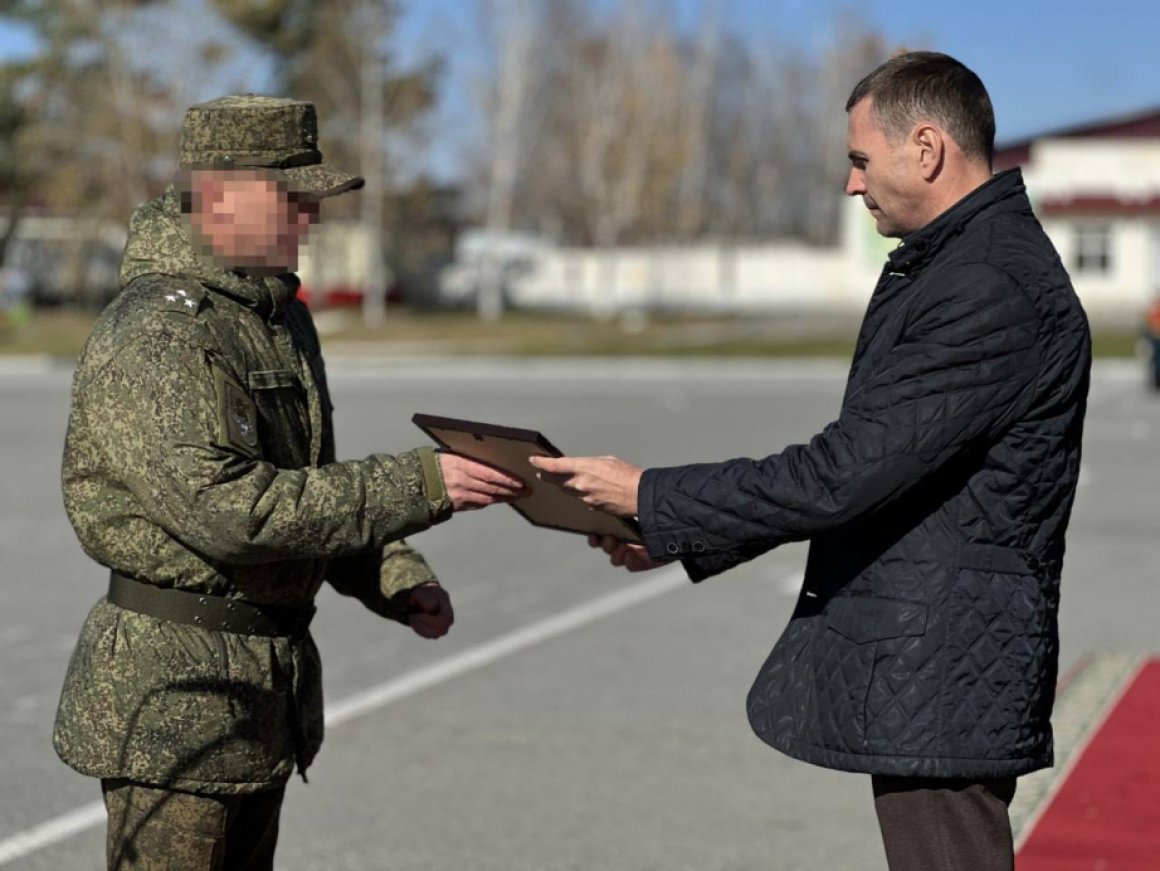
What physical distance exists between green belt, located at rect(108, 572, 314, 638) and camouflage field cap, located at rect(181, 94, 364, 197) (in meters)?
0.76

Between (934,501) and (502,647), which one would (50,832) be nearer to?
(502,647)

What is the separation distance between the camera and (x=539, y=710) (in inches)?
294

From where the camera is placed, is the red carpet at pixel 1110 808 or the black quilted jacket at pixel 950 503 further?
the red carpet at pixel 1110 808

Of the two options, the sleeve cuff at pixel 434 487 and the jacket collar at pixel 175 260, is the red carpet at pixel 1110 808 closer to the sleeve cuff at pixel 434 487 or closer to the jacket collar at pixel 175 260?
the sleeve cuff at pixel 434 487

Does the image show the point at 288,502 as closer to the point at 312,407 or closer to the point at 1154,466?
the point at 312,407

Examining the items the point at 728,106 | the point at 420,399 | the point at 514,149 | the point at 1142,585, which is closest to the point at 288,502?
the point at 1142,585

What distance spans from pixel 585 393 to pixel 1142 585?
57.0 feet

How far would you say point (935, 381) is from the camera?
3082 millimetres

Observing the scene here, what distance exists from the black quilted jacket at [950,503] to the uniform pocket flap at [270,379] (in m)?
0.88

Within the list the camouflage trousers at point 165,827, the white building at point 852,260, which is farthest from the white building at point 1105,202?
the camouflage trousers at point 165,827

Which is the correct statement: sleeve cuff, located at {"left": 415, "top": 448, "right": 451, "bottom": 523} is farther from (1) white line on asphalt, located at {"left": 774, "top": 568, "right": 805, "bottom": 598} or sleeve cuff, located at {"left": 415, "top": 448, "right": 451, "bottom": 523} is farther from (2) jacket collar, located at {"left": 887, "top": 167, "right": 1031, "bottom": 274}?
(1) white line on asphalt, located at {"left": 774, "top": 568, "right": 805, "bottom": 598}

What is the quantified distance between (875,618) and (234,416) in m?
1.17

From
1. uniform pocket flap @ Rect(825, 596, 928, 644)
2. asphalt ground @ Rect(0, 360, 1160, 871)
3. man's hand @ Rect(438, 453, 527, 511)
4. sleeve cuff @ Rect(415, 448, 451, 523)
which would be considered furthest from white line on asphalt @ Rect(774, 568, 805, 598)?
uniform pocket flap @ Rect(825, 596, 928, 644)

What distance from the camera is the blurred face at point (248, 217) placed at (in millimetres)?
3311
